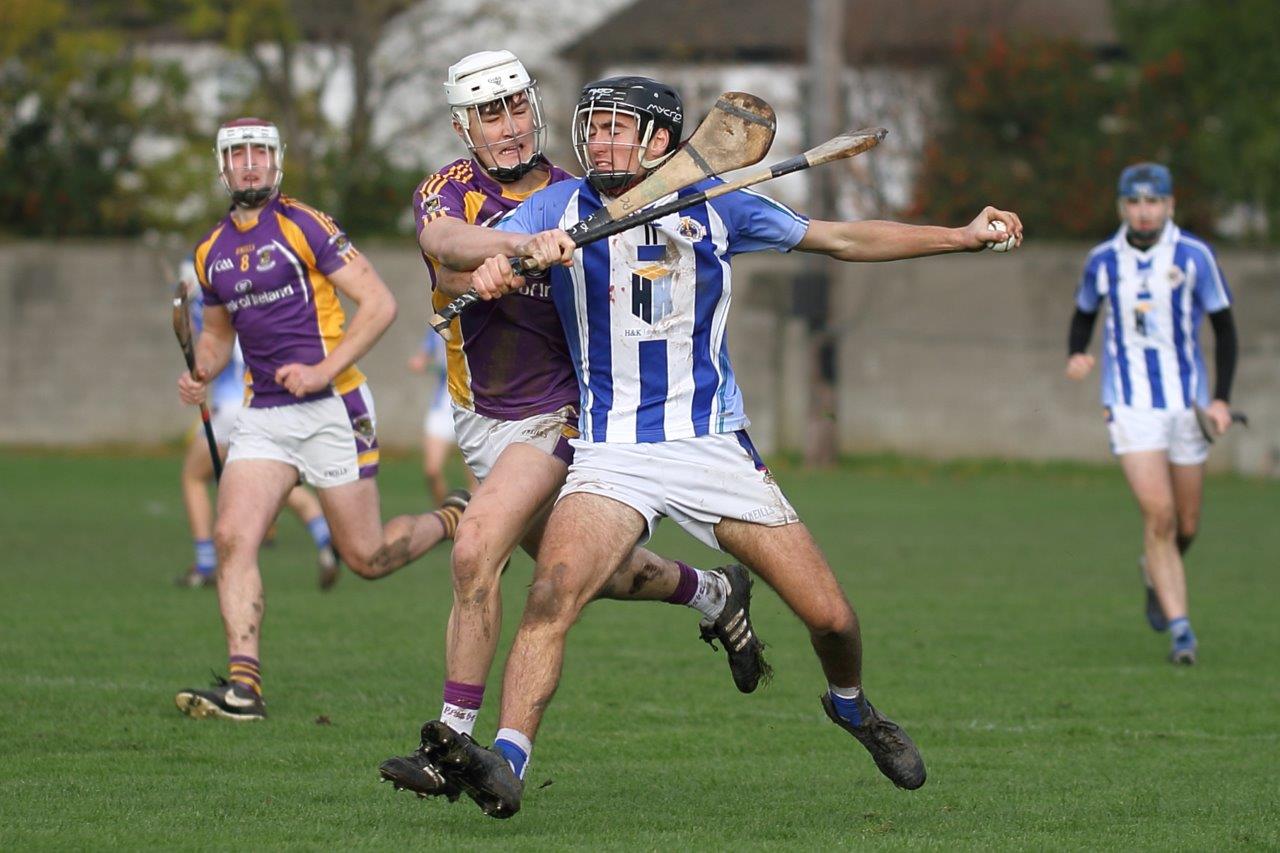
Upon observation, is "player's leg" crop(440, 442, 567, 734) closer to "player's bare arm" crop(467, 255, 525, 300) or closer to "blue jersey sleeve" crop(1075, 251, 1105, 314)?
"player's bare arm" crop(467, 255, 525, 300)

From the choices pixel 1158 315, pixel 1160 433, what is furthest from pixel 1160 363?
pixel 1160 433

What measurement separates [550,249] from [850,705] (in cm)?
176

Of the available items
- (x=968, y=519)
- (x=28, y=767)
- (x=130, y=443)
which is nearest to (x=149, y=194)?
(x=130, y=443)

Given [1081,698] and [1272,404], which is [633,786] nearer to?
[1081,698]

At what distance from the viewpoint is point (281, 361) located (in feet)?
26.0

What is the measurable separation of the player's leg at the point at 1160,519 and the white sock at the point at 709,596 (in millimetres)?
3346

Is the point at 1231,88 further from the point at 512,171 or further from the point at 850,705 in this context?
the point at 850,705

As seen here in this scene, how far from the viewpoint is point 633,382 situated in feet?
18.3

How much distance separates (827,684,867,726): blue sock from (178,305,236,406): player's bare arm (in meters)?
3.31

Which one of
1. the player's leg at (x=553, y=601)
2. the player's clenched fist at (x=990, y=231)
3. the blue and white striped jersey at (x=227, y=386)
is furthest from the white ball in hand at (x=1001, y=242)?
the blue and white striped jersey at (x=227, y=386)

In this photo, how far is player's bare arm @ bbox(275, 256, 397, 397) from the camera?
7.68m

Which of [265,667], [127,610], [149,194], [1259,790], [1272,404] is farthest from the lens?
[149,194]

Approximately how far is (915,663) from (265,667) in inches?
116

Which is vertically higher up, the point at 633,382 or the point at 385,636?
the point at 633,382
